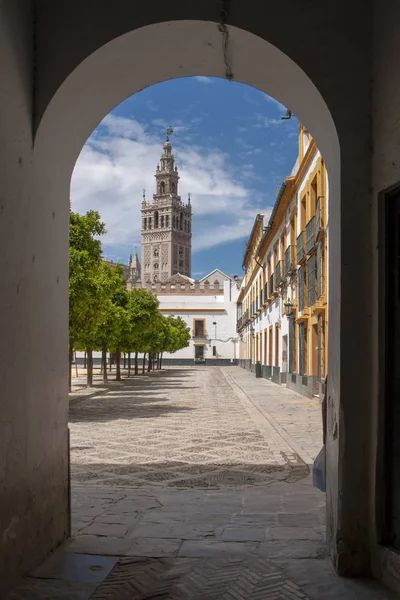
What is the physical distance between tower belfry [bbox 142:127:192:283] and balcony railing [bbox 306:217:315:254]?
99.8m

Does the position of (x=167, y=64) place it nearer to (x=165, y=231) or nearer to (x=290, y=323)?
(x=290, y=323)

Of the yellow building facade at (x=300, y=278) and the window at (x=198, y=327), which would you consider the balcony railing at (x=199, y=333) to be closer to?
the window at (x=198, y=327)

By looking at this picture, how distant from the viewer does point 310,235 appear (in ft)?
56.2

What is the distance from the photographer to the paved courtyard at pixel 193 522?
11.4ft

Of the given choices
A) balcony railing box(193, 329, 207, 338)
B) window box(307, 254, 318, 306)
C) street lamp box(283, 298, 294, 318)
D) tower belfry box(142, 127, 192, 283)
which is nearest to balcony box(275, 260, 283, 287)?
street lamp box(283, 298, 294, 318)
